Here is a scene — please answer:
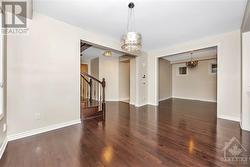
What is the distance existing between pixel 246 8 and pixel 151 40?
251 cm

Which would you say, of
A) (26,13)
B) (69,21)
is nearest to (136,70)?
(69,21)

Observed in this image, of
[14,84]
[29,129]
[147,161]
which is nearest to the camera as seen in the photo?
[147,161]

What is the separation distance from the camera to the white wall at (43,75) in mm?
2488

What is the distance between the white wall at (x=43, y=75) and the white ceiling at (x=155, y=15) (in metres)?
0.38

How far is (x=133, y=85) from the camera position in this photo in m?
6.12

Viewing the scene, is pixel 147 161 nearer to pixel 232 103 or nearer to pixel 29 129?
pixel 29 129

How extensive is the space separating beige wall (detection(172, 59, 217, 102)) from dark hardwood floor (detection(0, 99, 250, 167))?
4.41m

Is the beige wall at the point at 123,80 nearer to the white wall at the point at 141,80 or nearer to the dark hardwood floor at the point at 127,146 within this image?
the white wall at the point at 141,80

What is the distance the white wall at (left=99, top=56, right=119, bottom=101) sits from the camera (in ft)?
24.4

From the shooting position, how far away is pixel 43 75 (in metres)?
2.84

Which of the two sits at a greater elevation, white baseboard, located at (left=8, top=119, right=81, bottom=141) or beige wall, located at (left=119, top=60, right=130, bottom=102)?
beige wall, located at (left=119, top=60, right=130, bottom=102)

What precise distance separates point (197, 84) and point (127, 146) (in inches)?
275

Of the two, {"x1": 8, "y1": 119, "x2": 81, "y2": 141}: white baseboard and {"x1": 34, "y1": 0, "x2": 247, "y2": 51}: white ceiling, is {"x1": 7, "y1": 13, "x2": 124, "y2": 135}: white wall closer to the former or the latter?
{"x1": 8, "y1": 119, "x2": 81, "y2": 141}: white baseboard

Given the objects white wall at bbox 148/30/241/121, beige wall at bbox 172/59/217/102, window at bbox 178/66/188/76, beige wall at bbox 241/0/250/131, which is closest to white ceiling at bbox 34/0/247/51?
white wall at bbox 148/30/241/121
